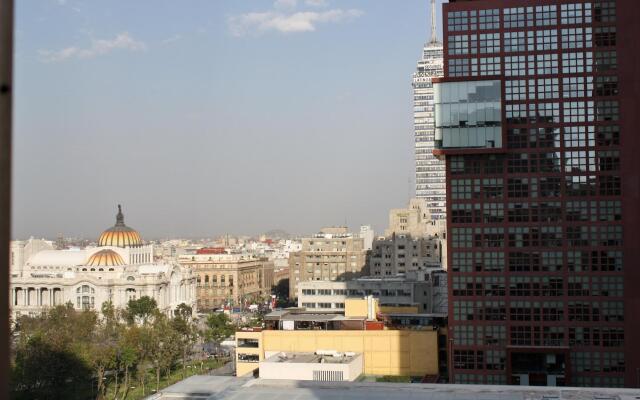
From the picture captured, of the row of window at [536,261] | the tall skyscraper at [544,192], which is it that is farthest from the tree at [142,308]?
the tall skyscraper at [544,192]

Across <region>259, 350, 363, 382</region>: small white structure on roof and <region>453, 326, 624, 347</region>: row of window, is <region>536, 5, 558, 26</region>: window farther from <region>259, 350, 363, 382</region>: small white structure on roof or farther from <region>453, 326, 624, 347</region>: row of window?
<region>259, 350, 363, 382</region>: small white structure on roof

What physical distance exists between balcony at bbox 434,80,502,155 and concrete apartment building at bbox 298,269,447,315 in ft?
179

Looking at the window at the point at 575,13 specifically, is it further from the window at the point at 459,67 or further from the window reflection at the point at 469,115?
the window at the point at 459,67

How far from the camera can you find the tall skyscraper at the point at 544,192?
3172 inches

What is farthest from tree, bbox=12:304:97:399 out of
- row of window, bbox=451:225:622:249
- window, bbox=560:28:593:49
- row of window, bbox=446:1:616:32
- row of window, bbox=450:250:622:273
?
window, bbox=560:28:593:49

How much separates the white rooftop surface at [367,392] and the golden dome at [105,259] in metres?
115

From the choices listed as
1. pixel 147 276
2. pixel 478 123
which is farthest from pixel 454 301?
pixel 147 276

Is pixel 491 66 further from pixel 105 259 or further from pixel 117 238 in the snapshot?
pixel 117 238

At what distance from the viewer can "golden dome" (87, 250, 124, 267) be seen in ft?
587

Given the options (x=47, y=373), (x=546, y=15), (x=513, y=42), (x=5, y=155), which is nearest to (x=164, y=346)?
(x=47, y=373)

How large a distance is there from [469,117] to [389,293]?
59446 mm

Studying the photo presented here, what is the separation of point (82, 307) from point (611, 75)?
124 meters

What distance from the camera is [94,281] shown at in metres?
173

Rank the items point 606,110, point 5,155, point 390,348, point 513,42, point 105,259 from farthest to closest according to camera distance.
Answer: point 105,259
point 390,348
point 513,42
point 606,110
point 5,155
